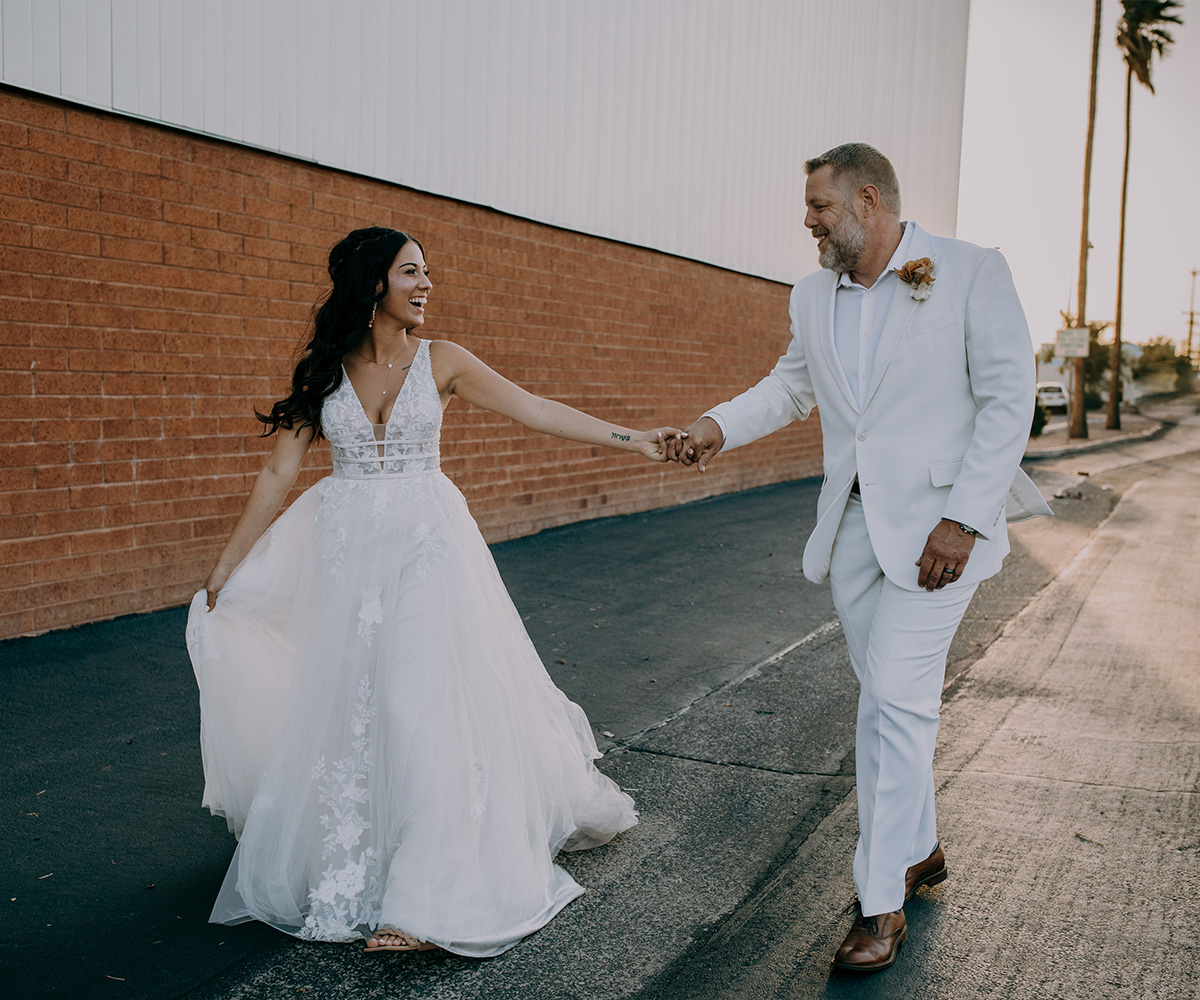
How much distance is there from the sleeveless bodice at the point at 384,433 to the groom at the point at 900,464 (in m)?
1.40

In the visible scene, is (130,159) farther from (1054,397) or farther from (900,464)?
(1054,397)

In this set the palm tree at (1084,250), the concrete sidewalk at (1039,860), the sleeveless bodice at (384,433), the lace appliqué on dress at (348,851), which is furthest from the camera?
the palm tree at (1084,250)

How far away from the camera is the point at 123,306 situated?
21.2 feet

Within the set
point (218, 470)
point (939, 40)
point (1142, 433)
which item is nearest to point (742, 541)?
point (218, 470)

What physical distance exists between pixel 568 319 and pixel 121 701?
7.00 meters

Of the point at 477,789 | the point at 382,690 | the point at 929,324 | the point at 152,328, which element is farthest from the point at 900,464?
the point at 152,328

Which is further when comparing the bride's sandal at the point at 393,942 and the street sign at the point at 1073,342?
the street sign at the point at 1073,342

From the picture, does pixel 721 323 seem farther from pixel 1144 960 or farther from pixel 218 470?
pixel 1144 960

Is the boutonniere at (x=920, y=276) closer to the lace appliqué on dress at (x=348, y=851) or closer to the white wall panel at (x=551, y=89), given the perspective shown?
the lace appliqué on dress at (x=348, y=851)

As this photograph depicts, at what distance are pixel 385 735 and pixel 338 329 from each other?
1454mm

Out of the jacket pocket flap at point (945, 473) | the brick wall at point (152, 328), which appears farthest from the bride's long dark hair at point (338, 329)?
the brick wall at point (152, 328)

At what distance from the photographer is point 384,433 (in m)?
3.67

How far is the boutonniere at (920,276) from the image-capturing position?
3207mm

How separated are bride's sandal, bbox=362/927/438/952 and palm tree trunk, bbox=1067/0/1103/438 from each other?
32.3m
